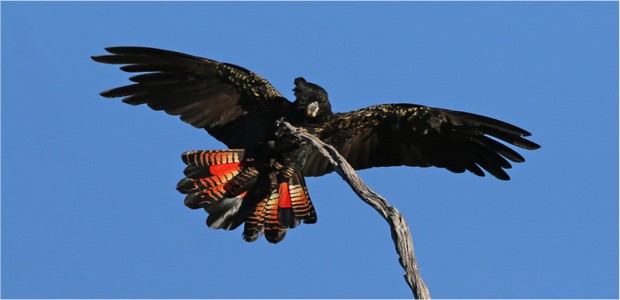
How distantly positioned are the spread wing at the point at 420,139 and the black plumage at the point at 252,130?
1cm

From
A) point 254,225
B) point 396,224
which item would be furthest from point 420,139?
point 396,224

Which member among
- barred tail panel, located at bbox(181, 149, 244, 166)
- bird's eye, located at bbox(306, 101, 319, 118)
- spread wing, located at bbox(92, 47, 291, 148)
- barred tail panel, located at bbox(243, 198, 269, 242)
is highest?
spread wing, located at bbox(92, 47, 291, 148)

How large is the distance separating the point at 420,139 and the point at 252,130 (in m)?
2.07

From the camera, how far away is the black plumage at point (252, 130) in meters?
13.9

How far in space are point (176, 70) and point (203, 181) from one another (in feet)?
4.55

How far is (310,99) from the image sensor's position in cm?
1346

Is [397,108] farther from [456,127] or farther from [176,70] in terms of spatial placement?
[176,70]

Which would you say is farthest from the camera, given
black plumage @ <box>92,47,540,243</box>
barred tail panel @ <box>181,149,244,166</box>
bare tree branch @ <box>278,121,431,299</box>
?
black plumage @ <box>92,47,540,243</box>

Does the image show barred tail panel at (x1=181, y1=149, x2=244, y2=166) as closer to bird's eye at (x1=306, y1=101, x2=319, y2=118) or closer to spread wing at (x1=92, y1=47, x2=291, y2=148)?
spread wing at (x1=92, y1=47, x2=291, y2=148)

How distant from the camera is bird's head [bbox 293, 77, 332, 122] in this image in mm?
13469

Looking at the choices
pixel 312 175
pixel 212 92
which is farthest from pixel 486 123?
pixel 212 92

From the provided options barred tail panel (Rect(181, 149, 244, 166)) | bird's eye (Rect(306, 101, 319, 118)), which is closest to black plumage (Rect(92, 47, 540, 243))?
barred tail panel (Rect(181, 149, 244, 166))

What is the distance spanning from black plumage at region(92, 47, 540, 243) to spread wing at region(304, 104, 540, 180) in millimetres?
14

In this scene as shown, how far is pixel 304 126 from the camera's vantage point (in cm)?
1369
